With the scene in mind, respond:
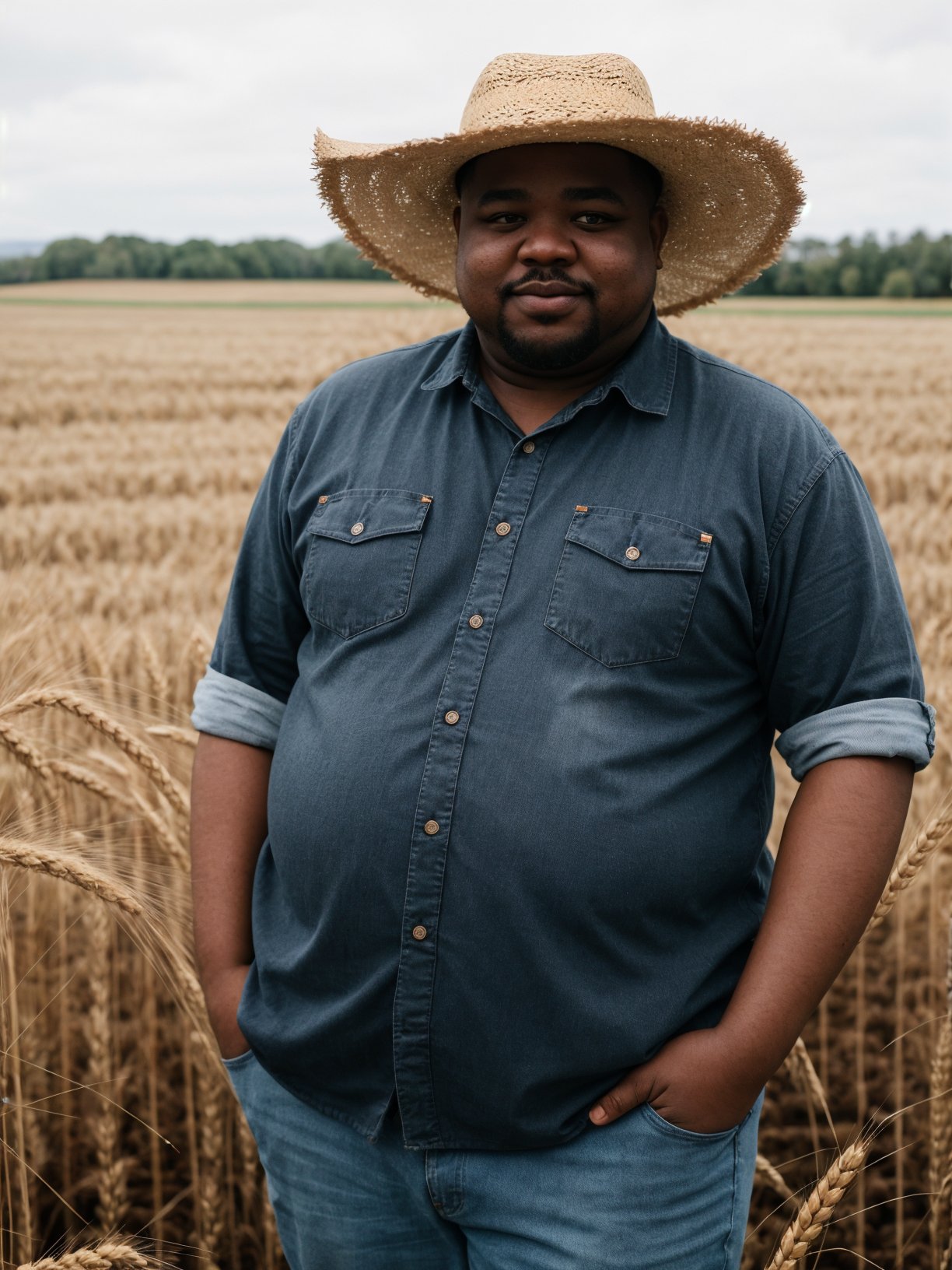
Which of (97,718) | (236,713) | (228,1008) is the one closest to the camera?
(228,1008)

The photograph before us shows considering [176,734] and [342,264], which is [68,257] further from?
[176,734]

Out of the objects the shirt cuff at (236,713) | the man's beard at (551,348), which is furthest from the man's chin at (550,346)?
the shirt cuff at (236,713)

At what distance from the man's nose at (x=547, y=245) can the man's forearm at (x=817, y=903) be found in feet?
2.46

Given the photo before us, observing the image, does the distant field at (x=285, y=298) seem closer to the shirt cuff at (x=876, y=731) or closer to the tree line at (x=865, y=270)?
the tree line at (x=865, y=270)

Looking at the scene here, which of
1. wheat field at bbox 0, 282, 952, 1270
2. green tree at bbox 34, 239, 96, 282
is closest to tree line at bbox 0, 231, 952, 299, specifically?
green tree at bbox 34, 239, 96, 282

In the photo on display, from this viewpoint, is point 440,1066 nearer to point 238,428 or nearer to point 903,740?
point 903,740

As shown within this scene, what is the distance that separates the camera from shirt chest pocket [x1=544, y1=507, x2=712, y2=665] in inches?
59.7

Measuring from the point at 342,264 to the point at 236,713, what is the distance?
110 ft

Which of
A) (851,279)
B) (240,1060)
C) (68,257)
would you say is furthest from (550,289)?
(851,279)

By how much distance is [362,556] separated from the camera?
1664 millimetres

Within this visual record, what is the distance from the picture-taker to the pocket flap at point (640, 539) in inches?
59.7

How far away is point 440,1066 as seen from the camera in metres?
1.53

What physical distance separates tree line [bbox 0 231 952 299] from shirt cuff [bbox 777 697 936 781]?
697 inches

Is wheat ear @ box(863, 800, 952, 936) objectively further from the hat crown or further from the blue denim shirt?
the hat crown
